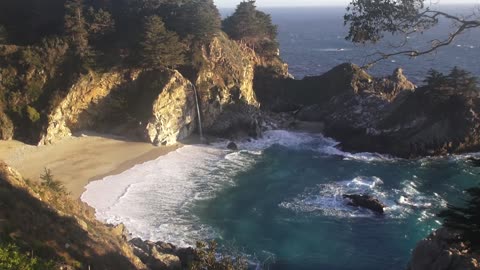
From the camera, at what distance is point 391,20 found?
1634 centimetres

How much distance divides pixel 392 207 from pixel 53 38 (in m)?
35.5

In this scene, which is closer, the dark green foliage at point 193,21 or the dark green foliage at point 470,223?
the dark green foliage at point 470,223

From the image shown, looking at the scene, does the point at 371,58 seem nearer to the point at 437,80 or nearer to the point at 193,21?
the point at 437,80

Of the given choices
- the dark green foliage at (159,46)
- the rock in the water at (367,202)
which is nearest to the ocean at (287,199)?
the rock in the water at (367,202)

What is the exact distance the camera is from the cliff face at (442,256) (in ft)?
69.5

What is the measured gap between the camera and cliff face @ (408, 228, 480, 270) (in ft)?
69.5

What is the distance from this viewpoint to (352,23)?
17.3 m

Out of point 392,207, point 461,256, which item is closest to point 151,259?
point 461,256

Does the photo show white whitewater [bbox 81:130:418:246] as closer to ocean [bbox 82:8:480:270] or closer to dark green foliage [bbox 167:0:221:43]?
ocean [bbox 82:8:480:270]

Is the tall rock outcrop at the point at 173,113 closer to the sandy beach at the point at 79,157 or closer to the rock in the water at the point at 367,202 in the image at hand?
the sandy beach at the point at 79,157

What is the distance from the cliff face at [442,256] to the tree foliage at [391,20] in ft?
30.1

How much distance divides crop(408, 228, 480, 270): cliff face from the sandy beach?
23.6m

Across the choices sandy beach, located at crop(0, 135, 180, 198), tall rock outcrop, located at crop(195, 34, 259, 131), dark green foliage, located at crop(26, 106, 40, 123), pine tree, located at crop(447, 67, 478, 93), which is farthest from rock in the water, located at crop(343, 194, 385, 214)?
dark green foliage, located at crop(26, 106, 40, 123)

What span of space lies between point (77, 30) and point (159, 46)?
26.8ft
